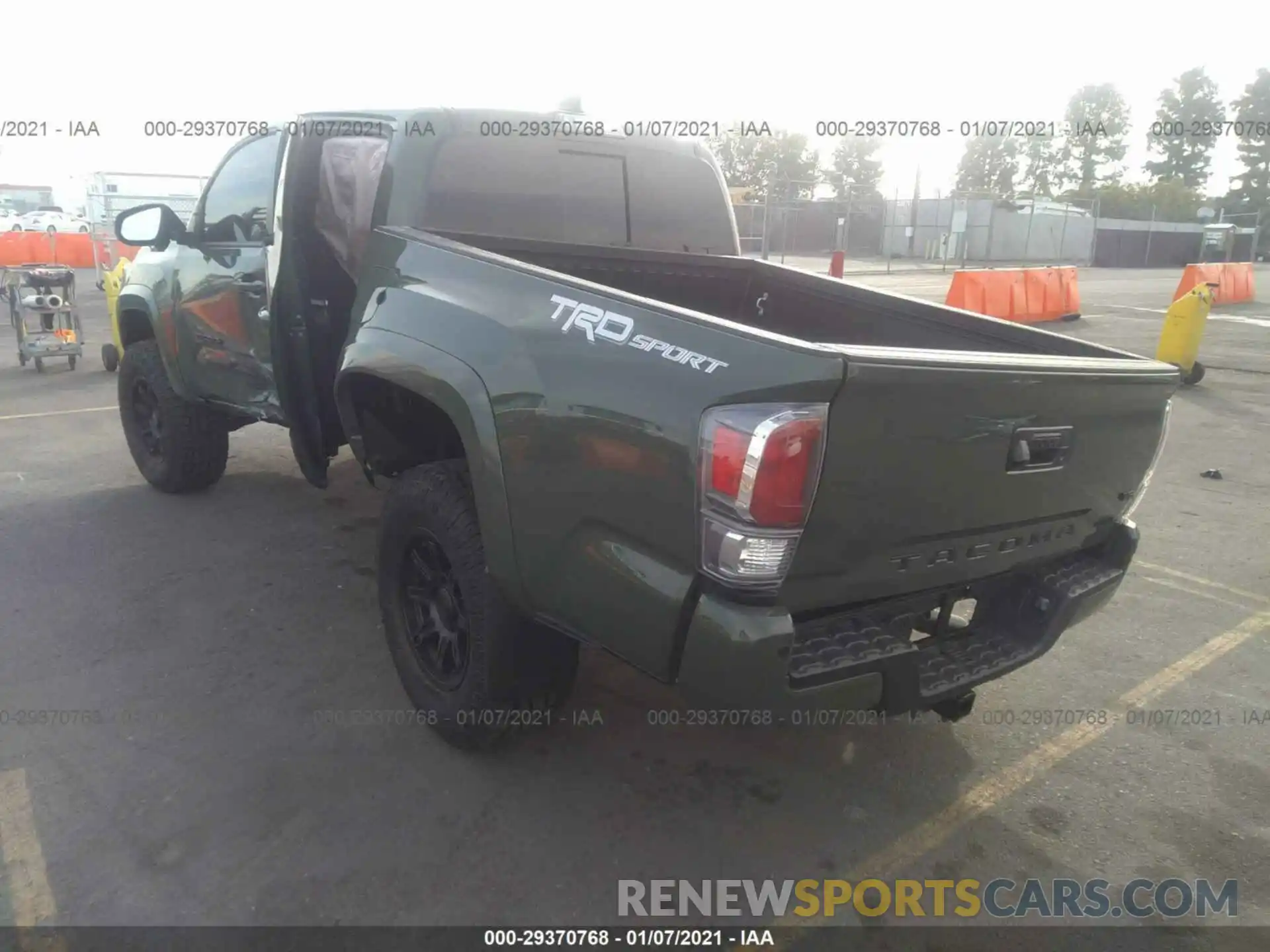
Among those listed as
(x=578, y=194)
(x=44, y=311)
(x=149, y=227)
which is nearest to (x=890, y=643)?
(x=578, y=194)

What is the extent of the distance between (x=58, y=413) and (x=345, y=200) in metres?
5.11

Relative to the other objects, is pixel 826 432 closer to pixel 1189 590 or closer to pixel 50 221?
pixel 1189 590

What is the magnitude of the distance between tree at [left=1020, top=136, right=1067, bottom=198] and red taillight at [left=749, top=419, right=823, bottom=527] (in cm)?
6976

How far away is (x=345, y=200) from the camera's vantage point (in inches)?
159

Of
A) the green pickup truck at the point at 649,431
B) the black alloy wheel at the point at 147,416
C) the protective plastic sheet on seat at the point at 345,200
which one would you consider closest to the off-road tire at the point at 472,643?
the green pickup truck at the point at 649,431

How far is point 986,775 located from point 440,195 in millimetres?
2794

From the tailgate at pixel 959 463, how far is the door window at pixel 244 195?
308cm

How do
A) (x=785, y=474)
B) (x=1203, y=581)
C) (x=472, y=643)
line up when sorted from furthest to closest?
(x=1203, y=581), (x=472, y=643), (x=785, y=474)

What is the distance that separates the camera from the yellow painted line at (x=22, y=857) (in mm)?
2334

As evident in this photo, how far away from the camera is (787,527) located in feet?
6.61

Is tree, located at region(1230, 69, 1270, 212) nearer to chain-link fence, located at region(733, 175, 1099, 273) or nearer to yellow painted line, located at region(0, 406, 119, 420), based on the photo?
chain-link fence, located at region(733, 175, 1099, 273)

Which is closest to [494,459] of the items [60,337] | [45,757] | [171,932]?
[171,932]

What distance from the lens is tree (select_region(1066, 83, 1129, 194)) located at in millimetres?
59656

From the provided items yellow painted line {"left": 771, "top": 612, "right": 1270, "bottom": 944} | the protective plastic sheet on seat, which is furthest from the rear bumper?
the protective plastic sheet on seat
